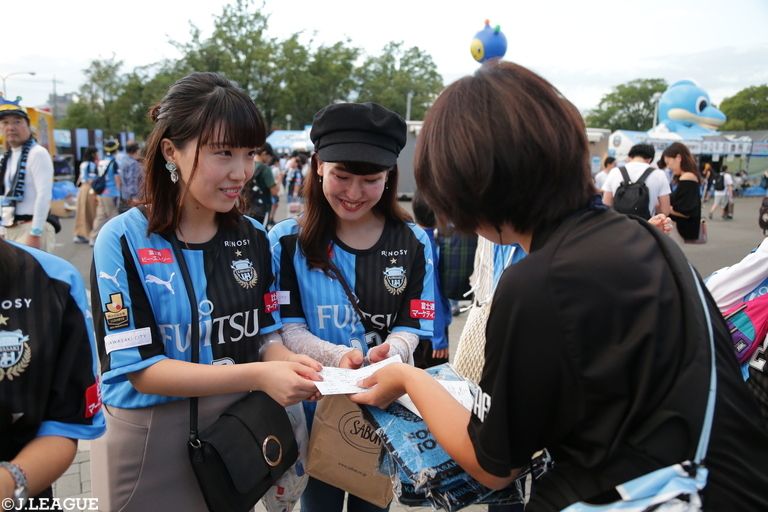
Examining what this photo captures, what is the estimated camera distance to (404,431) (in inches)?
56.8

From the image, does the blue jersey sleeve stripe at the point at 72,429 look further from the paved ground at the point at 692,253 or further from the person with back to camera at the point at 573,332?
the paved ground at the point at 692,253

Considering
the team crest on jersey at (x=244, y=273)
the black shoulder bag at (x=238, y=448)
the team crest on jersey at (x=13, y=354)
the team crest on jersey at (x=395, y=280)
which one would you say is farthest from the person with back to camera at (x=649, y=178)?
the team crest on jersey at (x=13, y=354)

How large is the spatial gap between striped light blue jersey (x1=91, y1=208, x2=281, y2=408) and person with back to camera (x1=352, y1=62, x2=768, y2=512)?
0.90 meters

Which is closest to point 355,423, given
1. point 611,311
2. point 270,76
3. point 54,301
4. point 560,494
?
point 560,494

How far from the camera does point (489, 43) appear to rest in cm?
443

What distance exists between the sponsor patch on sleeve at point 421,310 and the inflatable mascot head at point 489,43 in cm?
303

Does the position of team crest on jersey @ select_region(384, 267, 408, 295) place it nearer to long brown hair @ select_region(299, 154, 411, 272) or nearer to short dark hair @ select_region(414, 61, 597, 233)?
long brown hair @ select_region(299, 154, 411, 272)

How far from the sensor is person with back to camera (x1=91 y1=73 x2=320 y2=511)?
1.58 metres

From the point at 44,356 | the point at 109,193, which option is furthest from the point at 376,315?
the point at 109,193

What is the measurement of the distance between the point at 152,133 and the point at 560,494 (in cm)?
160

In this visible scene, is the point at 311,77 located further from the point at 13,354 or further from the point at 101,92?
the point at 13,354

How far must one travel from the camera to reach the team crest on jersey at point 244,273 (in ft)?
5.94

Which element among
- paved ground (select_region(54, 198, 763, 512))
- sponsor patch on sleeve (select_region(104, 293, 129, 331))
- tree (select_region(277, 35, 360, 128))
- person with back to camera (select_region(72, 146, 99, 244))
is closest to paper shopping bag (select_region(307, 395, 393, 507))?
sponsor patch on sleeve (select_region(104, 293, 129, 331))

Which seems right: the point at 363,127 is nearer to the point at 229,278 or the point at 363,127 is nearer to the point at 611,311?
the point at 229,278
